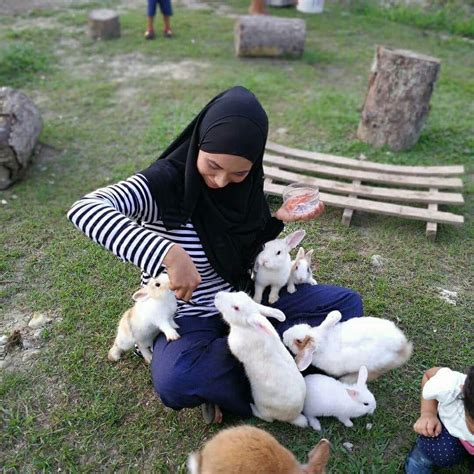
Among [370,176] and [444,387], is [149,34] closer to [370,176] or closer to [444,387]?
[370,176]

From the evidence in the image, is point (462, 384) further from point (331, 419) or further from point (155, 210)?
point (155, 210)

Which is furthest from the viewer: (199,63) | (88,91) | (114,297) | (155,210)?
(199,63)

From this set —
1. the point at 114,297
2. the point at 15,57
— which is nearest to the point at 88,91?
the point at 15,57

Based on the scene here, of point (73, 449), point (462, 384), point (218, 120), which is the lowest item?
point (73, 449)

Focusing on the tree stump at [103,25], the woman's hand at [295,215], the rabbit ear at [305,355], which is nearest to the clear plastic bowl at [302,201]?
the woman's hand at [295,215]

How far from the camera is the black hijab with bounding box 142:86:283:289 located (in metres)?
2.05

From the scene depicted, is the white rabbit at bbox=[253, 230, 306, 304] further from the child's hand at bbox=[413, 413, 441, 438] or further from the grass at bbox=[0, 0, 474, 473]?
the child's hand at bbox=[413, 413, 441, 438]

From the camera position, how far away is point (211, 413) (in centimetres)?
243

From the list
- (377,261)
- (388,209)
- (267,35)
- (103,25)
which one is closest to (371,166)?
(388,209)

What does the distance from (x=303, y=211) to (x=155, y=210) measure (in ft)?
2.57

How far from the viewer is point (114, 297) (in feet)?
10.7

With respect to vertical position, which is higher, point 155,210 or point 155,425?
point 155,210

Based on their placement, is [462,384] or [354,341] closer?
[462,384]

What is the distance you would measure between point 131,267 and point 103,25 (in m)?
5.99
